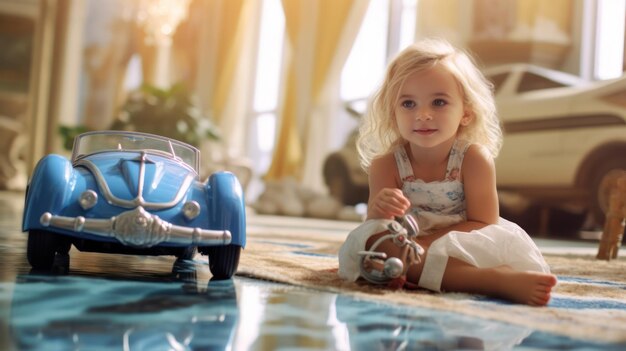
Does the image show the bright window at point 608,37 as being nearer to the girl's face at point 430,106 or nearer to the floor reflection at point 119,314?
the girl's face at point 430,106

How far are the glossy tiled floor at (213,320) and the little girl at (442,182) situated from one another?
0.28 meters

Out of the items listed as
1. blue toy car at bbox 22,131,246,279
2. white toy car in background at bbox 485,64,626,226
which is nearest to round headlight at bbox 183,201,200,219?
blue toy car at bbox 22,131,246,279

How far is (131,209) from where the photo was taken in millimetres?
1571

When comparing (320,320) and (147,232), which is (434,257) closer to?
(320,320)

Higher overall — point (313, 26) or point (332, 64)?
point (313, 26)

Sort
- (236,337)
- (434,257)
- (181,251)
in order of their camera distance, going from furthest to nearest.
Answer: (181,251) < (434,257) < (236,337)

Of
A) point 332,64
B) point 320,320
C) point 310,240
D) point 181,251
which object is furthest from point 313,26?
point 320,320

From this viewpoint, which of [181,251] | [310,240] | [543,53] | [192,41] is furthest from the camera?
[192,41]

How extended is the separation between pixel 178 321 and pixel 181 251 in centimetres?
86

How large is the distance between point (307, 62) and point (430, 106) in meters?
6.89

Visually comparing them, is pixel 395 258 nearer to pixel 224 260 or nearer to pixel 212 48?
pixel 224 260

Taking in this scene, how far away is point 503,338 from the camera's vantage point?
3.73 feet

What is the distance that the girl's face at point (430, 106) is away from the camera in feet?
6.04

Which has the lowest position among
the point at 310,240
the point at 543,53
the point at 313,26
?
the point at 310,240
